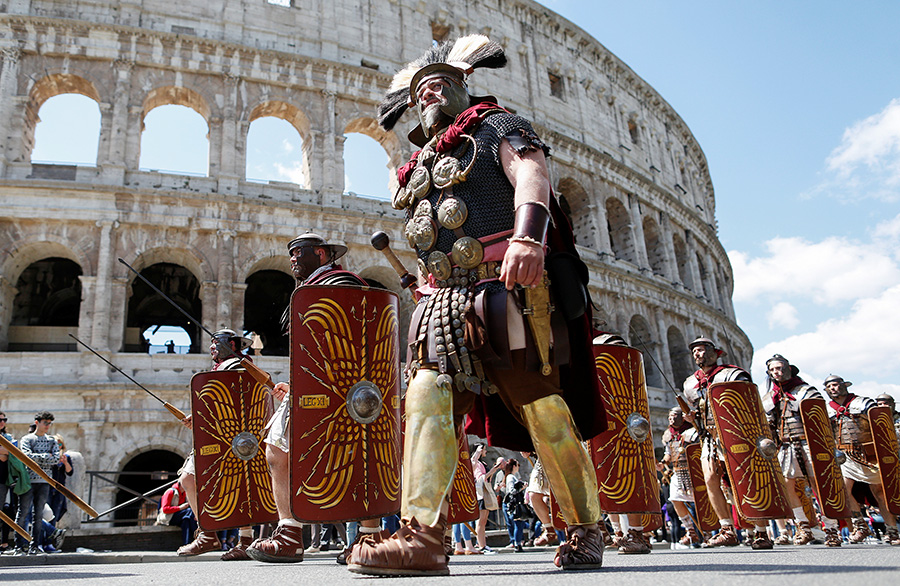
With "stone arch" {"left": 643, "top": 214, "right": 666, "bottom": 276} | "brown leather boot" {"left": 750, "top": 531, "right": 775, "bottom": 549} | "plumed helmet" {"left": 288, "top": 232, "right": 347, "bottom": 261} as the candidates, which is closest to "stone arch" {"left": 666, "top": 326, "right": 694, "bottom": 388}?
"stone arch" {"left": 643, "top": 214, "right": 666, "bottom": 276}

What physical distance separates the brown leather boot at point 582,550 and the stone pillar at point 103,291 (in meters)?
14.0

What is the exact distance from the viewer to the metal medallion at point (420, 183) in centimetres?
308

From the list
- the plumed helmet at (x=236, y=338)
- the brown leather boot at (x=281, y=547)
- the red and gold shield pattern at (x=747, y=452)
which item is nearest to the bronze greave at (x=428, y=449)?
the brown leather boot at (x=281, y=547)

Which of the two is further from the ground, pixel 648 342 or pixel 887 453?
pixel 648 342

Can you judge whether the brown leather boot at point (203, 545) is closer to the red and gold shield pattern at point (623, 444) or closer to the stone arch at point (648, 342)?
the red and gold shield pattern at point (623, 444)

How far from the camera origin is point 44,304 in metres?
18.6

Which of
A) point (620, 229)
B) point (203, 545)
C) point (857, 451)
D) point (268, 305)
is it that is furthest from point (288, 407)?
point (620, 229)

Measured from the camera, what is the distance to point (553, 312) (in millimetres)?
2871

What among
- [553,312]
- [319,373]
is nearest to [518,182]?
[553,312]

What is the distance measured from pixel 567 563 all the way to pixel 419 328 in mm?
1131

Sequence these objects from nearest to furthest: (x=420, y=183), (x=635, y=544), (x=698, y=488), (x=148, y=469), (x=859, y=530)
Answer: (x=420, y=183) → (x=635, y=544) → (x=859, y=530) → (x=698, y=488) → (x=148, y=469)

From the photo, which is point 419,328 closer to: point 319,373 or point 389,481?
point 319,373

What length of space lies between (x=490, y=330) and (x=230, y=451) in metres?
3.55

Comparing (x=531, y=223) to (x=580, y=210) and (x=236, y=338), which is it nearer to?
(x=236, y=338)
